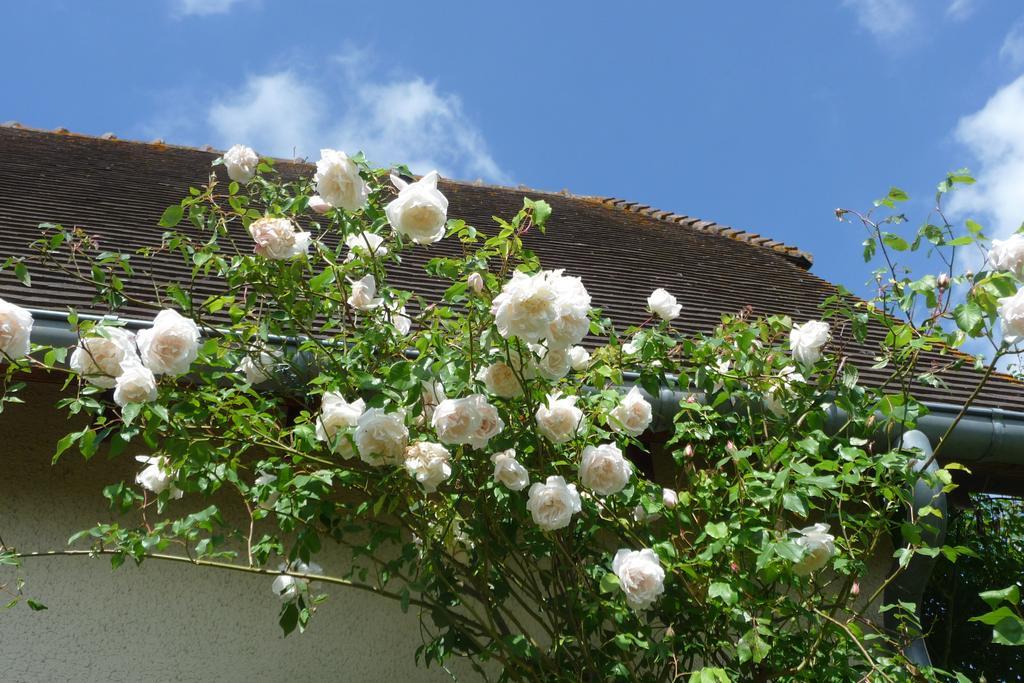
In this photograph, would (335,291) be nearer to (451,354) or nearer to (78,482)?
(451,354)

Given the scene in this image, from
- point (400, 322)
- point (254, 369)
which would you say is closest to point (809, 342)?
point (400, 322)

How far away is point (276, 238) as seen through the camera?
2416mm

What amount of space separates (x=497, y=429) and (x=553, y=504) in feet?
0.82

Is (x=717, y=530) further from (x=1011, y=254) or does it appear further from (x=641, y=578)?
(x=1011, y=254)

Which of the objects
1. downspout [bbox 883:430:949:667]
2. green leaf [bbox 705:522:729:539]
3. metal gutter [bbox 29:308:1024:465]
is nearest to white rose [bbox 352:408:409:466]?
green leaf [bbox 705:522:729:539]

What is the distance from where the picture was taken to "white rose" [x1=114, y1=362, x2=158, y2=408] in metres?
2.25

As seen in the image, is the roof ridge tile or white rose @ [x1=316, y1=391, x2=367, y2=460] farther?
the roof ridge tile

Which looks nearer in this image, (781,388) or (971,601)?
(781,388)

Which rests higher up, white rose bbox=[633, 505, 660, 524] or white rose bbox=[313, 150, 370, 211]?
white rose bbox=[313, 150, 370, 211]

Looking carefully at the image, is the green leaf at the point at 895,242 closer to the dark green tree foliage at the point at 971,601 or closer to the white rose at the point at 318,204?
the white rose at the point at 318,204

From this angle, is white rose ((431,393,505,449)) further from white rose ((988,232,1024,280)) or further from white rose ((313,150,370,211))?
white rose ((988,232,1024,280))

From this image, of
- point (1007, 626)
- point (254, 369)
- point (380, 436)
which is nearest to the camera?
point (1007, 626)

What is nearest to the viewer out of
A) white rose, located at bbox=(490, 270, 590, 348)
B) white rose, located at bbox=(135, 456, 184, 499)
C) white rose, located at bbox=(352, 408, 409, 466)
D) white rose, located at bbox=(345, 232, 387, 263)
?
white rose, located at bbox=(490, 270, 590, 348)

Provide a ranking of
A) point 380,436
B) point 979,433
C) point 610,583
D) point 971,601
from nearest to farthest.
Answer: point 380,436, point 610,583, point 979,433, point 971,601
